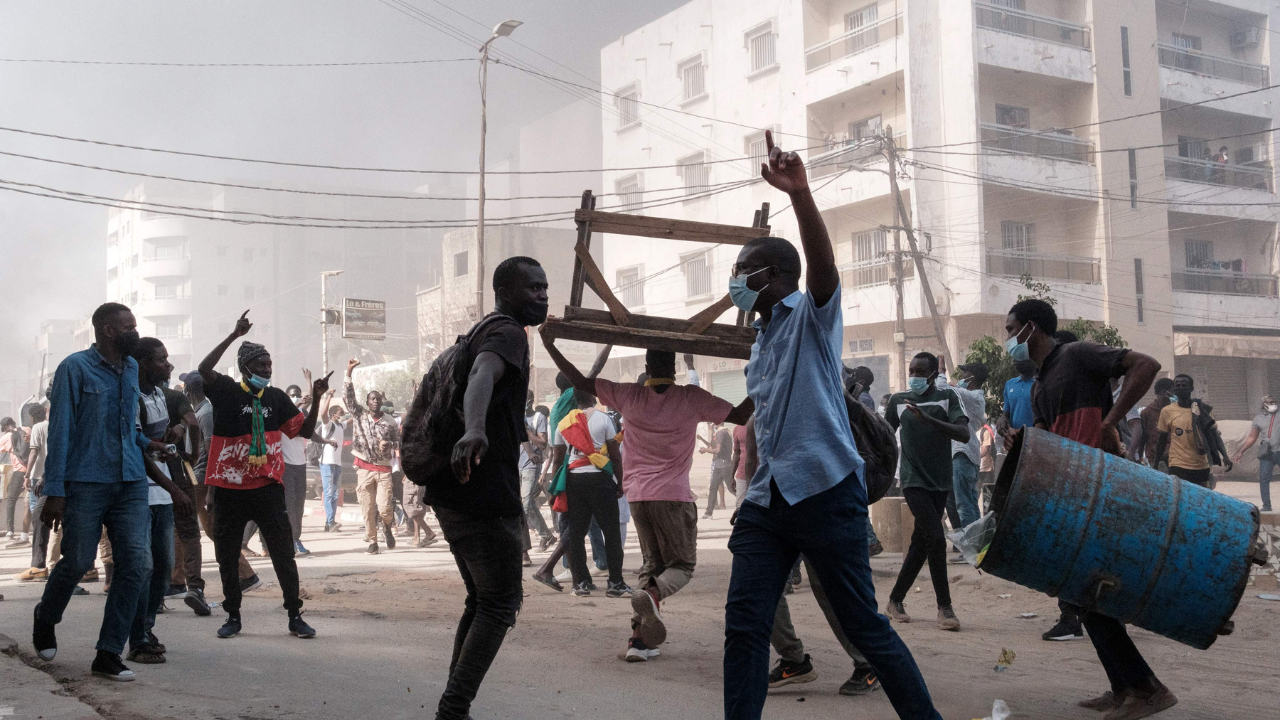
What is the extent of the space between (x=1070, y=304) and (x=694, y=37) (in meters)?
15.9

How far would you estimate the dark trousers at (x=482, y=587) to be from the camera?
3.64 metres

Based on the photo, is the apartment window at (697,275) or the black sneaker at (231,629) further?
the apartment window at (697,275)

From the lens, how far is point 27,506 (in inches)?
570

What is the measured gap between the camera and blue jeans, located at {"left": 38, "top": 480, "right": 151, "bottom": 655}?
4.71m

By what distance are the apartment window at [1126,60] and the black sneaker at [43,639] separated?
31.5 meters

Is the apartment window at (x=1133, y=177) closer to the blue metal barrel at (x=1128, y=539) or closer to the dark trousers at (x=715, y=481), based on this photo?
the dark trousers at (x=715, y=481)

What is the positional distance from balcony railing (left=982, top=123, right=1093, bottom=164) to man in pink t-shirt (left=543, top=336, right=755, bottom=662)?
24.3 metres

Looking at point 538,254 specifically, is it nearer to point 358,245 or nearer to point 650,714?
point 358,245

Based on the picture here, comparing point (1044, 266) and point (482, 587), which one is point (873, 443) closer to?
point (482, 587)

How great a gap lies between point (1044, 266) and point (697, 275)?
11.6m

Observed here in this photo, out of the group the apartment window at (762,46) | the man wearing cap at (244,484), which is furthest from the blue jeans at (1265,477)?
the apartment window at (762,46)

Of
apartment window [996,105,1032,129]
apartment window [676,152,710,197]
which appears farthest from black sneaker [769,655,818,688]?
apartment window [676,152,710,197]

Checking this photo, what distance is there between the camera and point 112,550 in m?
4.81

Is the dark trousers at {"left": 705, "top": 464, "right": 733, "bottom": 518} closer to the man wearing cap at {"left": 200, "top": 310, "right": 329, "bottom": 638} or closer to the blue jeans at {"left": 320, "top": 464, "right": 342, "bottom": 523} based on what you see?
the blue jeans at {"left": 320, "top": 464, "right": 342, "bottom": 523}
